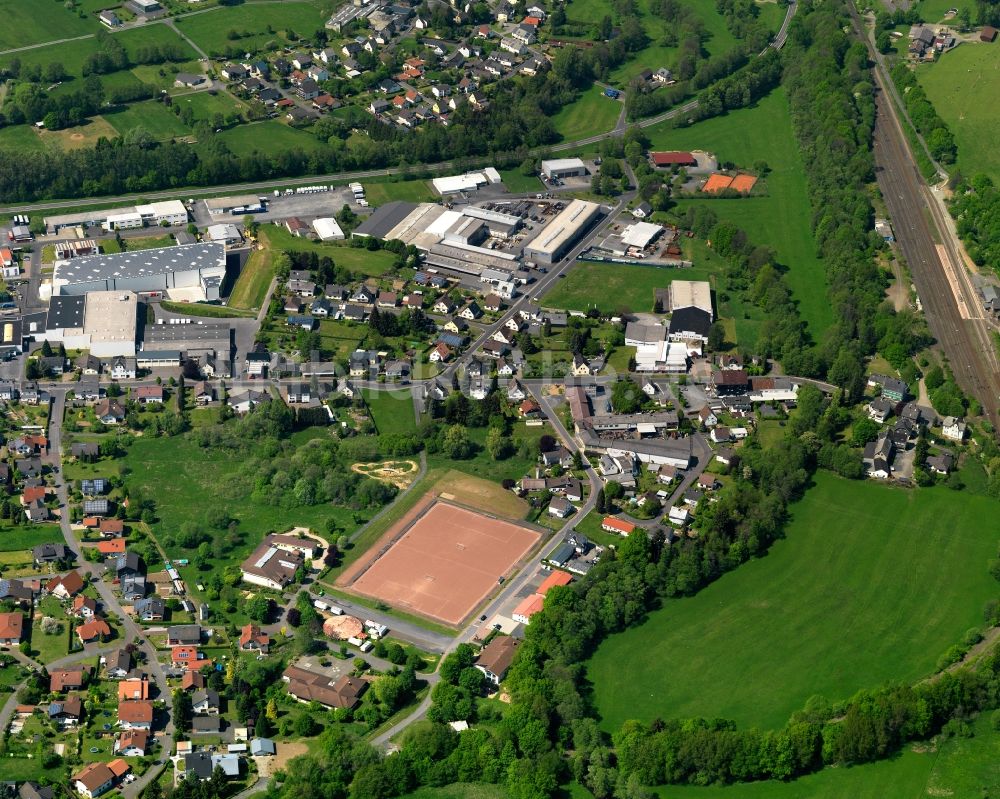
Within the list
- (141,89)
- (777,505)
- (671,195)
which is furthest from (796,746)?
(141,89)

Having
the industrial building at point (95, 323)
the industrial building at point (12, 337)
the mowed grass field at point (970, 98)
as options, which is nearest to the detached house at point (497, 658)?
the industrial building at point (95, 323)

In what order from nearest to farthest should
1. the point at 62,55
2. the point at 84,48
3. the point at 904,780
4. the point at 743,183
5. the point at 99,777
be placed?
the point at 99,777 → the point at 904,780 → the point at 743,183 → the point at 62,55 → the point at 84,48

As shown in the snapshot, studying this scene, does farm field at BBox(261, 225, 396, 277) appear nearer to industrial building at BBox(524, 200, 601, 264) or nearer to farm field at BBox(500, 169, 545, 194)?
industrial building at BBox(524, 200, 601, 264)

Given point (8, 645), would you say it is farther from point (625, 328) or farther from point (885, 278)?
point (885, 278)

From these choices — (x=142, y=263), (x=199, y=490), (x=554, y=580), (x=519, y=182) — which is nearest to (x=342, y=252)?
(x=142, y=263)

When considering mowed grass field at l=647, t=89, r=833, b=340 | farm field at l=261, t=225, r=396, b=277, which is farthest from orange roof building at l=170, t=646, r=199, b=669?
mowed grass field at l=647, t=89, r=833, b=340

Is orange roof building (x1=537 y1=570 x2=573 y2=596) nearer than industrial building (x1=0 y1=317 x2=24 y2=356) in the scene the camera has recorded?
Yes

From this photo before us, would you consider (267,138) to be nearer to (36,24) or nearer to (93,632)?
(36,24)
